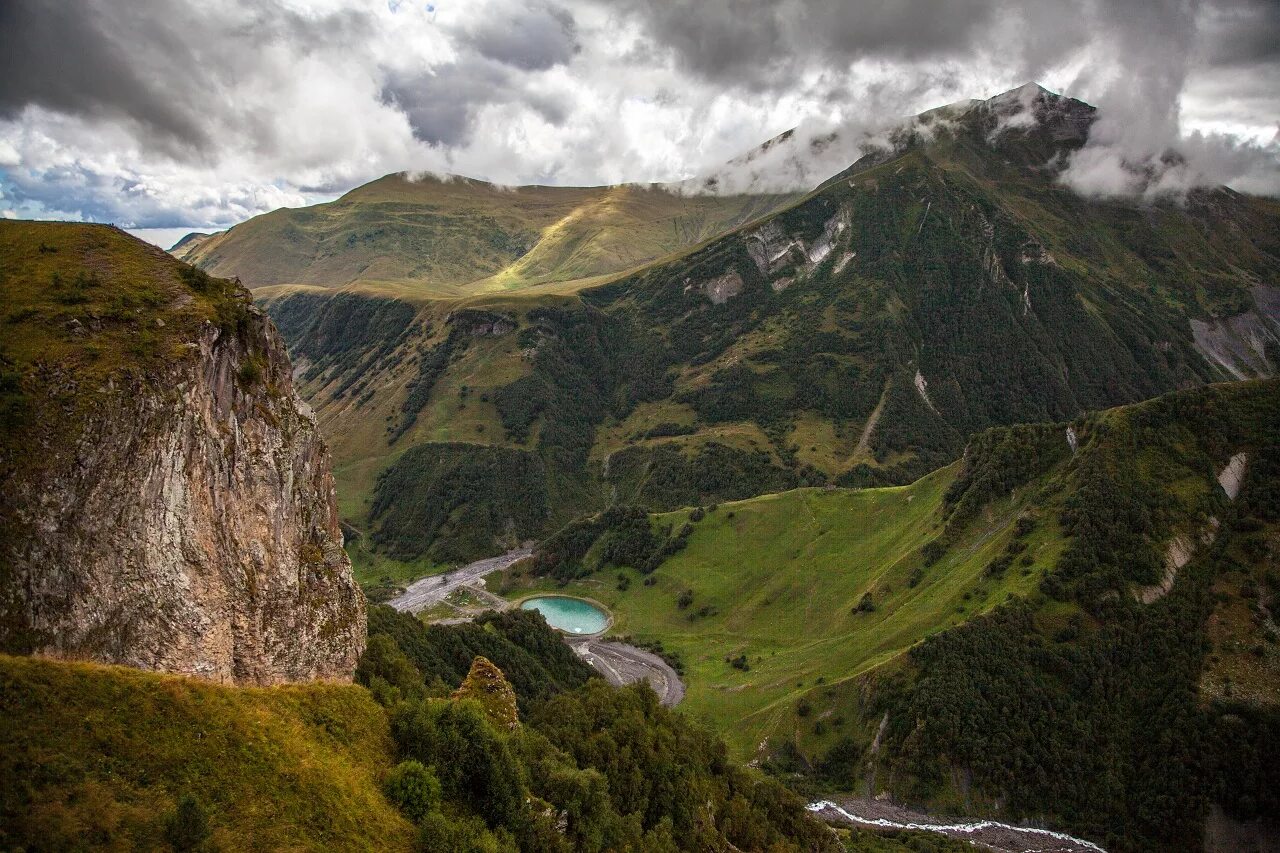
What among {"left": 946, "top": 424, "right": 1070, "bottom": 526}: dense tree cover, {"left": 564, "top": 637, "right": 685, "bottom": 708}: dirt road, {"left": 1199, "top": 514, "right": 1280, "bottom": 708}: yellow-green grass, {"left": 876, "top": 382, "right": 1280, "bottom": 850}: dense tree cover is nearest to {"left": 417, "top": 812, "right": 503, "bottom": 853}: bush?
{"left": 876, "top": 382, "right": 1280, "bottom": 850}: dense tree cover

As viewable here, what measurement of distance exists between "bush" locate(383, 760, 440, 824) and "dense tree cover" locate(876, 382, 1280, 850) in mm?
122724

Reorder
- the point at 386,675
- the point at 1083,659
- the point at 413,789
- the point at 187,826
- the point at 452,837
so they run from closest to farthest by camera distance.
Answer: the point at 187,826 < the point at 452,837 < the point at 413,789 < the point at 386,675 < the point at 1083,659

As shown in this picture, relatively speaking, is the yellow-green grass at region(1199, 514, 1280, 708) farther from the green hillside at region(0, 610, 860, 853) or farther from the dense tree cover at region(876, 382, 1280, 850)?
the green hillside at region(0, 610, 860, 853)

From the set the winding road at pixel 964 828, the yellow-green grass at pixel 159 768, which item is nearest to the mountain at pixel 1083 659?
the winding road at pixel 964 828

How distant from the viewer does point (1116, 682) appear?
14250cm

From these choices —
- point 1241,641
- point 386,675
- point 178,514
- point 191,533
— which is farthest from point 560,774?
point 1241,641

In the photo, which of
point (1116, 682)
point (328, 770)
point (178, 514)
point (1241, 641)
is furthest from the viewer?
point (1116, 682)

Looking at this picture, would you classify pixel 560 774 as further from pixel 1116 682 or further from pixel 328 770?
pixel 1116 682

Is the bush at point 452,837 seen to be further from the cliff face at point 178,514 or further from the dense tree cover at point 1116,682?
the dense tree cover at point 1116,682

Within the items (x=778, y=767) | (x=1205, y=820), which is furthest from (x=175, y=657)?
(x=1205, y=820)

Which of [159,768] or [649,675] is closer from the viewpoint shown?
[159,768]

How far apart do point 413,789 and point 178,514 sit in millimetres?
22467

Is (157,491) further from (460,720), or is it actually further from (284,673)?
(460,720)

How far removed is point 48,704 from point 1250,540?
203 metres
